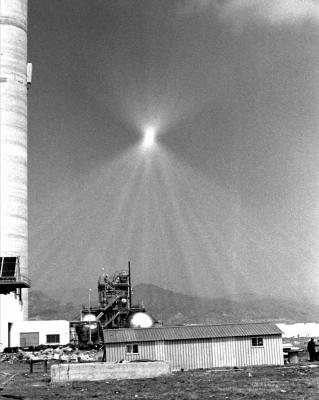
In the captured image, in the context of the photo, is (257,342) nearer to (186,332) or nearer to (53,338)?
(186,332)

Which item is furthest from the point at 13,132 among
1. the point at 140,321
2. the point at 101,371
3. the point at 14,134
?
the point at 101,371

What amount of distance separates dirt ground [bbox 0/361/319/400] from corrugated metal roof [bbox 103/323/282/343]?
4.93m

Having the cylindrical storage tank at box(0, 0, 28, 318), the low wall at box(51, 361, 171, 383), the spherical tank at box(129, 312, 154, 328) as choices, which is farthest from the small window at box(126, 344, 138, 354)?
the cylindrical storage tank at box(0, 0, 28, 318)

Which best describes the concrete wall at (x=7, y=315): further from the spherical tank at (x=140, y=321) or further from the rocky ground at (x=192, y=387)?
the rocky ground at (x=192, y=387)

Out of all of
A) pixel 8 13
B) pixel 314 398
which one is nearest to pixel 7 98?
pixel 8 13

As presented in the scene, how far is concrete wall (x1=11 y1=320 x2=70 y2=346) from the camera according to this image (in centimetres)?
7581

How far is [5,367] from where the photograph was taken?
48188 millimetres

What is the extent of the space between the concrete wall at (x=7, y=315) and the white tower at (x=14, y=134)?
7.78 meters

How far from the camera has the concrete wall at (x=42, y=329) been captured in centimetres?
7581

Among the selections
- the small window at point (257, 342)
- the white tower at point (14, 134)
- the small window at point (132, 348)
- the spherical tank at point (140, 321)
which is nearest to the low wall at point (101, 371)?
the small window at point (132, 348)

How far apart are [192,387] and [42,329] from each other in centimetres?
5308

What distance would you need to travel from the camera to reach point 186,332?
41875mm

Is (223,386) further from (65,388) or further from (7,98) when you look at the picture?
(7,98)

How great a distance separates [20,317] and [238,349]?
4466 centimetres
